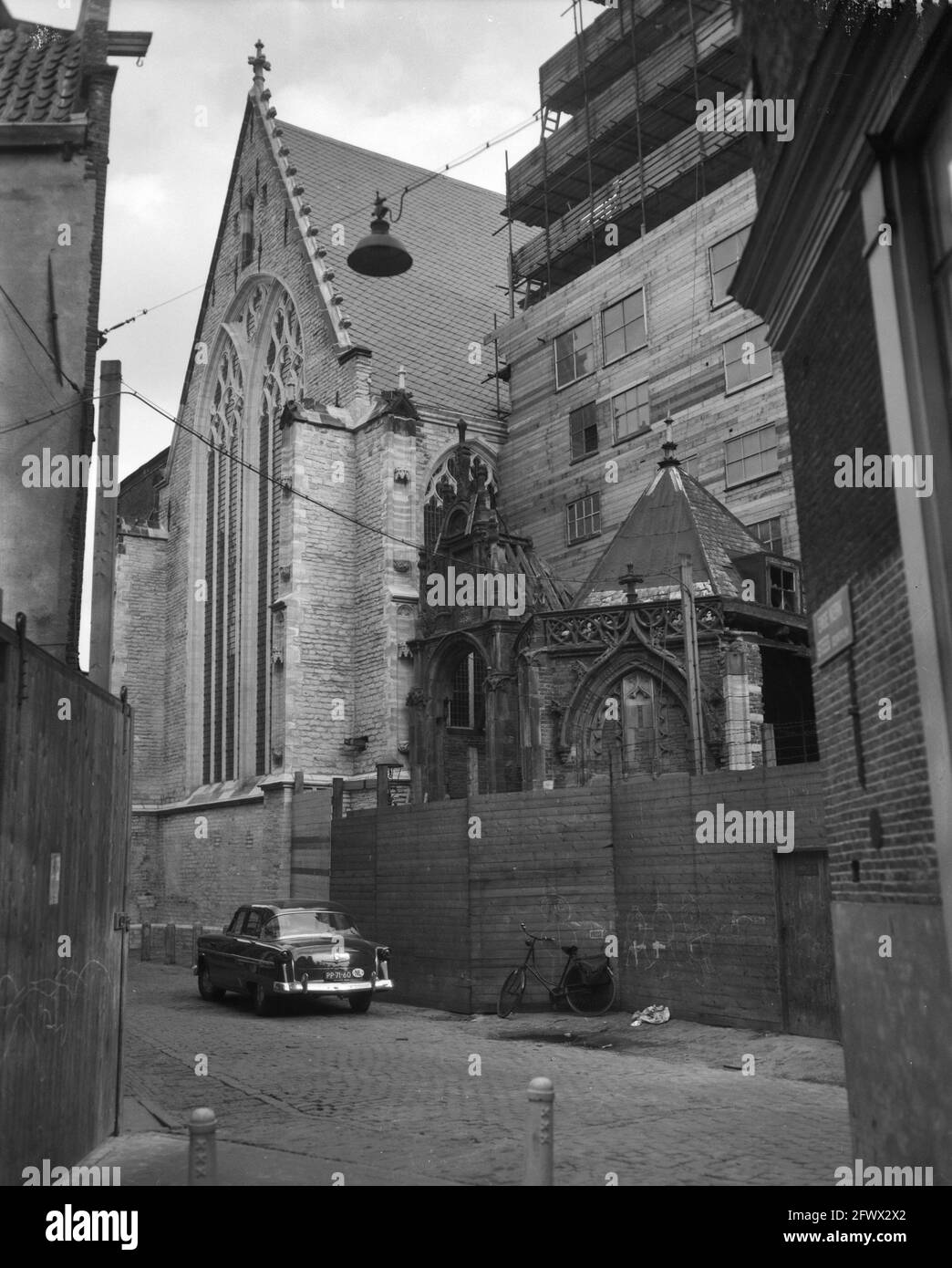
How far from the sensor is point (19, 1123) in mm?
6371

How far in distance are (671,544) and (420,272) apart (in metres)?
17.7

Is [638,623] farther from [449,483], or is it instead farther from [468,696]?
[449,483]

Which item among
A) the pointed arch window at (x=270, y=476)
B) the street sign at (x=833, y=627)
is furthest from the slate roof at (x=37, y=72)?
the pointed arch window at (x=270, y=476)

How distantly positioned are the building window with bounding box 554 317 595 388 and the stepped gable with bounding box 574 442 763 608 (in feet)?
19.4

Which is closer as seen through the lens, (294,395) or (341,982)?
(341,982)

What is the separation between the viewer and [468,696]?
29422mm

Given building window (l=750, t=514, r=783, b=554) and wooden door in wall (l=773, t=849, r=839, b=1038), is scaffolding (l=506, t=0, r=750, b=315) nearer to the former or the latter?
building window (l=750, t=514, r=783, b=554)

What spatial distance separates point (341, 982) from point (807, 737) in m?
11.7

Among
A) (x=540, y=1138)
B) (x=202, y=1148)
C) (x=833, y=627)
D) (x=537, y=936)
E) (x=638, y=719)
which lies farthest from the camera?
(x=638, y=719)

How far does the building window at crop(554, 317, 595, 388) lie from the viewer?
3083 centimetres
